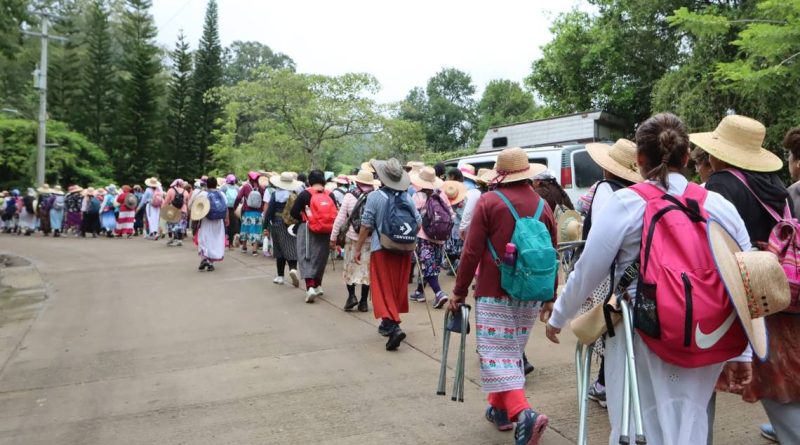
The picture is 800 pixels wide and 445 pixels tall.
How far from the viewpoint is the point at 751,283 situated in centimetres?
224

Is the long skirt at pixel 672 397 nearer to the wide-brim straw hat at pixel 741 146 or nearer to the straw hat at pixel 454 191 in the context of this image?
the wide-brim straw hat at pixel 741 146

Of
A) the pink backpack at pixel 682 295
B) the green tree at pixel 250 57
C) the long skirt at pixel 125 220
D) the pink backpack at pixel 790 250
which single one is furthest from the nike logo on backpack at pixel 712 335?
the green tree at pixel 250 57

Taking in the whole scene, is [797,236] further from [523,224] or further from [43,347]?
[43,347]

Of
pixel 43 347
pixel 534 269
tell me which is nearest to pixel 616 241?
pixel 534 269

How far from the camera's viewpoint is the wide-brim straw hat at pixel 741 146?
3.23m

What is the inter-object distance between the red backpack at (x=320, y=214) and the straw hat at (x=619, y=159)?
4822mm

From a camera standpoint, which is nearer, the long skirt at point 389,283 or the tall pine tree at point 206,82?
the long skirt at point 389,283

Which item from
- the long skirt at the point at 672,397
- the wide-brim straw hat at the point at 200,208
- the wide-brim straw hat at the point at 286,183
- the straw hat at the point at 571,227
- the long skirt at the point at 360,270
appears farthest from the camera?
the wide-brim straw hat at the point at 200,208

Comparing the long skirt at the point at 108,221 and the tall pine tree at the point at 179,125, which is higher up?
the tall pine tree at the point at 179,125

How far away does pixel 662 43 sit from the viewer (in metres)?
20.2

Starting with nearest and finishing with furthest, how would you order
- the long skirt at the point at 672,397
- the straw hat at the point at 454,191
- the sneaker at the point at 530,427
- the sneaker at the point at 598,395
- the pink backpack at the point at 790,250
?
1. the long skirt at the point at 672,397
2. the pink backpack at the point at 790,250
3. the sneaker at the point at 530,427
4. the sneaker at the point at 598,395
5. the straw hat at the point at 454,191

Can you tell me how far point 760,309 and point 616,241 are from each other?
0.54 metres

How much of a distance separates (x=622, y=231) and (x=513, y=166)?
1.68 m

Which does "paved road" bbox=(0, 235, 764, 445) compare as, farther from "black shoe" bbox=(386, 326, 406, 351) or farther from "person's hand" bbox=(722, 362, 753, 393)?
"person's hand" bbox=(722, 362, 753, 393)
